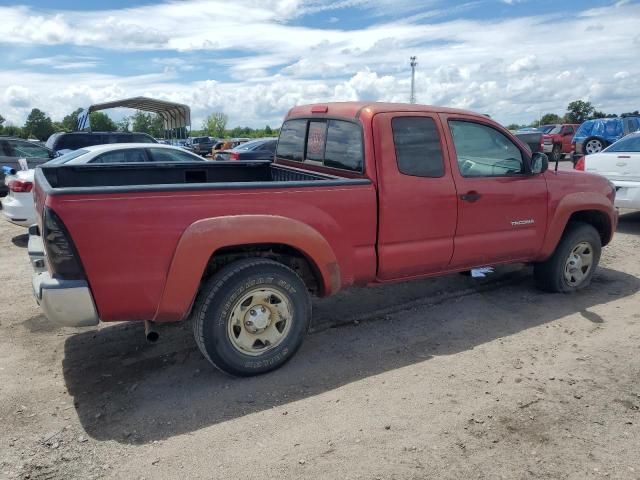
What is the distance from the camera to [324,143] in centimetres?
466

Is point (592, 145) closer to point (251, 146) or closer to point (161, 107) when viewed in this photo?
point (251, 146)

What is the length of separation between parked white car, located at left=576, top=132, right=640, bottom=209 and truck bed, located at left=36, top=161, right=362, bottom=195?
19.5 feet

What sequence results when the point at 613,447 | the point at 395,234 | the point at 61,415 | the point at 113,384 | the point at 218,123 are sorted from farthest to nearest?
the point at 218,123
the point at 395,234
the point at 113,384
the point at 61,415
the point at 613,447

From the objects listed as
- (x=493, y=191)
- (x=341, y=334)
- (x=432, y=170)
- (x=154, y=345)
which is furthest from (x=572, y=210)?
(x=154, y=345)

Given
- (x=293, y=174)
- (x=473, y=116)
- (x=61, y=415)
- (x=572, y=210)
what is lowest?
(x=61, y=415)

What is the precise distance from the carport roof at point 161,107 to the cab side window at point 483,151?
24.3 meters

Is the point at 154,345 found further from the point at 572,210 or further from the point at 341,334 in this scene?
the point at 572,210

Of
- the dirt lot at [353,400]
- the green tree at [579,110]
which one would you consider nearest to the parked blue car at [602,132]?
the dirt lot at [353,400]

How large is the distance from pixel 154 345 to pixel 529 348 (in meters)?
3.05

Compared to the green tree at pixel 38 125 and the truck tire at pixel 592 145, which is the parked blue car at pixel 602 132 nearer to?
the truck tire at pixel 592 145

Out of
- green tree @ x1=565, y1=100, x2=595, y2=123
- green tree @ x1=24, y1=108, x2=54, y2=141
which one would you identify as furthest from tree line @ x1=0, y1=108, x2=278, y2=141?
green tree @ x1=565, y1=100, x2=595, y2=123

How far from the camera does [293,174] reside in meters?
4.96

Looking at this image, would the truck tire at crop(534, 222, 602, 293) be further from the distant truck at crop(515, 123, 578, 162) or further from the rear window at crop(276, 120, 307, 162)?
the distant truck at crop(515, 123, 578, 162)

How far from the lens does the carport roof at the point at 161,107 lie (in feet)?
89.5
